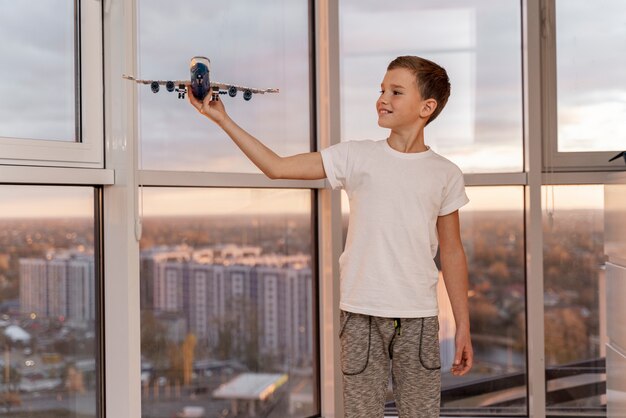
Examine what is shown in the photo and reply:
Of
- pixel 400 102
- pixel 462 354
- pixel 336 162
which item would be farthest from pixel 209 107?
pixel 462 354

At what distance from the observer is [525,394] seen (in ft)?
8.77

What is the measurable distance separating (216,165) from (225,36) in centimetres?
40

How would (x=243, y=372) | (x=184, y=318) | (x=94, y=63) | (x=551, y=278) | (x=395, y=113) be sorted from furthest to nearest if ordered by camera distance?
1. (x=551, y=278)
2. (x=243, y=372)
3. (x=184, y=318)
4. (x=94, y=63)
5. (x=395, y=113)

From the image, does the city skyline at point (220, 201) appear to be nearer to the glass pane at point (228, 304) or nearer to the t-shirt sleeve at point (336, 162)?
the glass pane at point (228, 304)

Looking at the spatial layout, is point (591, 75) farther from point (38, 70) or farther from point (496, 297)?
point (38, 70)

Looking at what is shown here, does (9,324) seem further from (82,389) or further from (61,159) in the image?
(61,159)

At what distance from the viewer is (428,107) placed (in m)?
1.76

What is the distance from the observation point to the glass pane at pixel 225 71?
2.07 meters

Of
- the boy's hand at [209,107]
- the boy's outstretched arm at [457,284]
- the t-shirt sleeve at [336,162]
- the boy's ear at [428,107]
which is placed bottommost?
the boy's outstretched arm at [457,284]

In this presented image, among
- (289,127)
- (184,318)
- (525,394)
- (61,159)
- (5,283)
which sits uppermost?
(289,127)

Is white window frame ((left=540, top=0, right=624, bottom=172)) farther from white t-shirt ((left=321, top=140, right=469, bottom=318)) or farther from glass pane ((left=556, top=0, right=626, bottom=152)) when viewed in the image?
white t-shirt ((left=321, top=140, right=469, bottom=318))

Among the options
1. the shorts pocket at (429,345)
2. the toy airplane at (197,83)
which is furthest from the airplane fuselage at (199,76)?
the shorts pocket at (429,345)

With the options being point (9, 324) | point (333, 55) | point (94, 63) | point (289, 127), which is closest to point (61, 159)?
point (94, 63)

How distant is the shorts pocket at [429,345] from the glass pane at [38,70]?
3.28 ft
